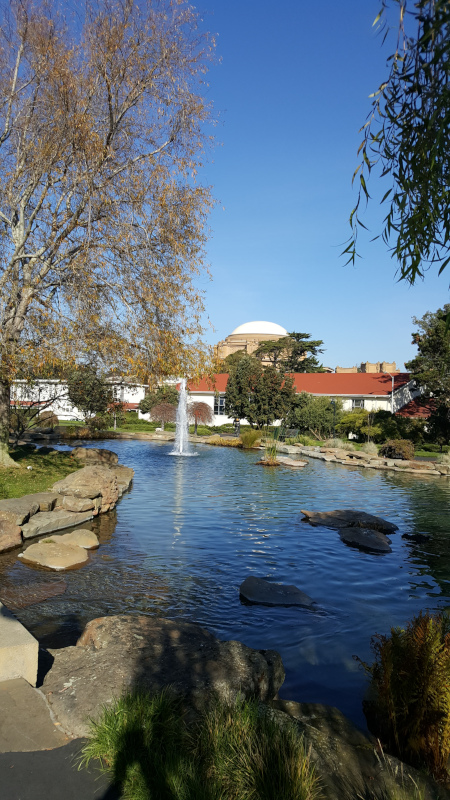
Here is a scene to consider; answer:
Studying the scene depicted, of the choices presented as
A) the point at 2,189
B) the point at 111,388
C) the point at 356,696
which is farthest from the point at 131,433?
the point at 356,696

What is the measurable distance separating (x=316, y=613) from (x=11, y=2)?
48.3 feet

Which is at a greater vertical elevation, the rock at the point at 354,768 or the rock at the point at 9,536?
the rock at the point at 9,536

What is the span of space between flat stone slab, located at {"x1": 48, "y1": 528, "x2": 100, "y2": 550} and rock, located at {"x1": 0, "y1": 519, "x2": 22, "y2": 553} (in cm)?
66

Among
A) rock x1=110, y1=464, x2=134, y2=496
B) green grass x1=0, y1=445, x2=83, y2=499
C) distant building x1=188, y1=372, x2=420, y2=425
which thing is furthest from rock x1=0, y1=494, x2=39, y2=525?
distant building x1=188, y1=372, x2=420, y2=425

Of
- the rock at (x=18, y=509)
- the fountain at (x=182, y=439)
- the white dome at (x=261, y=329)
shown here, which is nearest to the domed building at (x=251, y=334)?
the white dome at (x=261, y=329)

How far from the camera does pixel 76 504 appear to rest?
39.6ft

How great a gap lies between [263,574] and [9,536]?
4396 millimetres

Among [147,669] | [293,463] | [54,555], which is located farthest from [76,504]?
[293,463]

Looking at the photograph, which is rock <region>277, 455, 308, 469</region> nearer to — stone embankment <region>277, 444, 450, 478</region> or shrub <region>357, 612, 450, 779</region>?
stone embankment <region>277, 444, 450, 478</region>

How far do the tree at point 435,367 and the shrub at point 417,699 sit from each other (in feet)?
91.9

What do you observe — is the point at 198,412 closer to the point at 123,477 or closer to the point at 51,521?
the point at 123,477

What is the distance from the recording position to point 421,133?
5090 millimetres

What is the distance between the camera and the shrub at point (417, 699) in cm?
414

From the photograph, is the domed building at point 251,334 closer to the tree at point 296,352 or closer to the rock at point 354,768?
the tree at point 296,352
